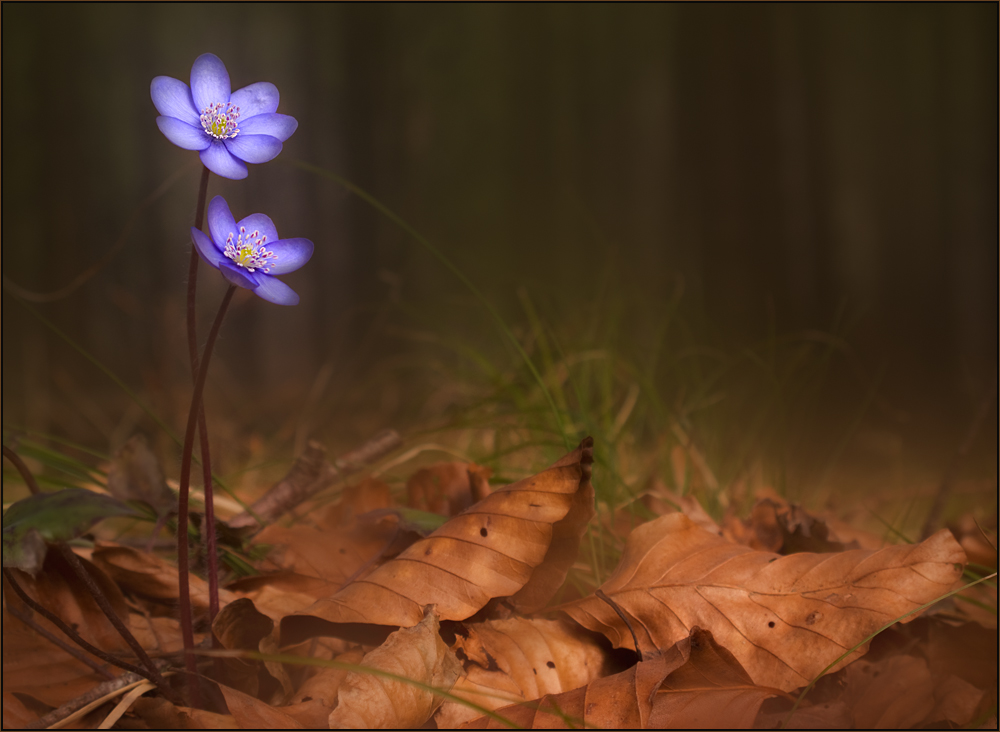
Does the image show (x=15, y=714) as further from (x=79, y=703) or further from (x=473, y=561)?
(x=473, y=561)

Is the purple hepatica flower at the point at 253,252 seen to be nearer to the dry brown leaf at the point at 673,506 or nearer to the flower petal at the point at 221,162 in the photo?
the flower petal at the point at 221,162

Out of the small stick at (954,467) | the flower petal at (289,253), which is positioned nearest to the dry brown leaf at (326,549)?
the flower petal at (289,253)

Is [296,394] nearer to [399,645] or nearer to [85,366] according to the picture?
[85,366]

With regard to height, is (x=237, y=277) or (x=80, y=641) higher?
(x=237, y=277)

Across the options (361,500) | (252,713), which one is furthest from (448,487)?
(252,713)

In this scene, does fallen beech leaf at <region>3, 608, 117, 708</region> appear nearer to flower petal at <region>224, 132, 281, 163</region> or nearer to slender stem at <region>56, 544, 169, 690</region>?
slender stem at <region>56, 544, 169, 690</region>

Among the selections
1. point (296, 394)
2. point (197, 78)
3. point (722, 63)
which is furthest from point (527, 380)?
point (722, 63)
